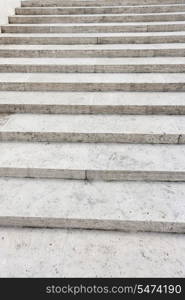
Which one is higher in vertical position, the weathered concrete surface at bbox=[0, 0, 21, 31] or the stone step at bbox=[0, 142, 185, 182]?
the weathered concrete surface at bbox=[0, 0, 21, 31]

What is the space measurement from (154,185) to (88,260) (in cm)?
104

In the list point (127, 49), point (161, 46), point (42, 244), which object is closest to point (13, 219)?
point (42, 244)

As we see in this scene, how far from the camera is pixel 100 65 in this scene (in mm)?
4133

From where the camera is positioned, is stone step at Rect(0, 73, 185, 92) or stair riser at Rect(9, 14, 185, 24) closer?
stone step at Rect(0, 73, 185, 92)

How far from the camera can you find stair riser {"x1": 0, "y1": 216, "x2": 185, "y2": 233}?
2.25 meters

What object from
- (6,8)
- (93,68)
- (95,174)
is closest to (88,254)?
(95,174)

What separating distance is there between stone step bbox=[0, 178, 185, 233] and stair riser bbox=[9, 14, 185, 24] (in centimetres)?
421

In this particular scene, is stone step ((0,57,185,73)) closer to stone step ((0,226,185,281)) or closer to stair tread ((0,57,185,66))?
stair tread ((0,57,185,66))

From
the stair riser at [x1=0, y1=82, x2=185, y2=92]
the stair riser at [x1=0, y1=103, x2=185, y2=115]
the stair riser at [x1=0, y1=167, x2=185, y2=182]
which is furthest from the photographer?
the stair riser at [x1=0, y1=82, x2=185, y2=92]

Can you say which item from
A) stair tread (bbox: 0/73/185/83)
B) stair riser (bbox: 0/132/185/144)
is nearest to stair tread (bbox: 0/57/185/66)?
stair tread (bbox: 0/73/185/83)

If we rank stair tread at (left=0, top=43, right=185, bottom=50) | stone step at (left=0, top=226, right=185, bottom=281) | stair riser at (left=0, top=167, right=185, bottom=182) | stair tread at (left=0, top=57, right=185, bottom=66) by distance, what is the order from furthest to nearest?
stair tread at (left=0, top=43, right=185, bottom=50) → stair tread at (left=0, top=57, right=185, bottom=66) → stair riser at (left=0, top=167, right=185, bottom=182) → stone step at (left=0, top=226, right=185, bottom=281)

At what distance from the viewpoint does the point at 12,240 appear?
7.32 feet

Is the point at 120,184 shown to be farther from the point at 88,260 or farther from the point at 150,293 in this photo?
the point at 150,293

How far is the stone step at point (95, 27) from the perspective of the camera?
16.4 feet
